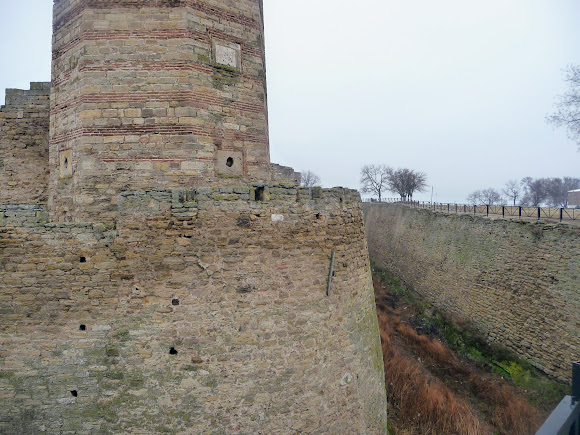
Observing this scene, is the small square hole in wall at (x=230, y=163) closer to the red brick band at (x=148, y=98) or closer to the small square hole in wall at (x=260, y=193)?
the red brick band at (x=148, y=98)

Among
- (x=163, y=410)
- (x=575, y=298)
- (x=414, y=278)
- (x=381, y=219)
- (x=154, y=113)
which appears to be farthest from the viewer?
(x=381, y=219)

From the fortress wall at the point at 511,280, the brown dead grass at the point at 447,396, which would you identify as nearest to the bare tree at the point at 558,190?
the fortress wall at the point at 511,280

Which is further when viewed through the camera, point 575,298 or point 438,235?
point 438,235

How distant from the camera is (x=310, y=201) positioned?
263 inches

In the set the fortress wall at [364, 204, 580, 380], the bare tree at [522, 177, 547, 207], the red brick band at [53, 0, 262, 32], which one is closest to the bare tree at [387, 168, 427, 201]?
the bare tree at [522, 177, 547, 207]

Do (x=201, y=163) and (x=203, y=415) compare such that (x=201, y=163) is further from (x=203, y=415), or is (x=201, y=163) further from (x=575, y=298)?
(x=575, y=298)

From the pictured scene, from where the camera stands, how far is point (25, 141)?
32.5 ft

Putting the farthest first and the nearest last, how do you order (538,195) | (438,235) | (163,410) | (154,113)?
(538,195) → (438,235) → (154,113) → (163,410)

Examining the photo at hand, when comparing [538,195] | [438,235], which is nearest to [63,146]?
[438,235]

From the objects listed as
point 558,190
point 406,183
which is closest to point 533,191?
point 558,190

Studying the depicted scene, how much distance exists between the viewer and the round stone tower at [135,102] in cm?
727

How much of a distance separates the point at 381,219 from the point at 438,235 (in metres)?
11.2

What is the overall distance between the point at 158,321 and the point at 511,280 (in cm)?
1292

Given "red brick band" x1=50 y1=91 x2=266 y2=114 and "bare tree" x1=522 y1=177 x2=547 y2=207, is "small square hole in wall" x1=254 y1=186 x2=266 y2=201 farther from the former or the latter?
"bare tree" x1=522 y1=177 x2=547 y2=207
